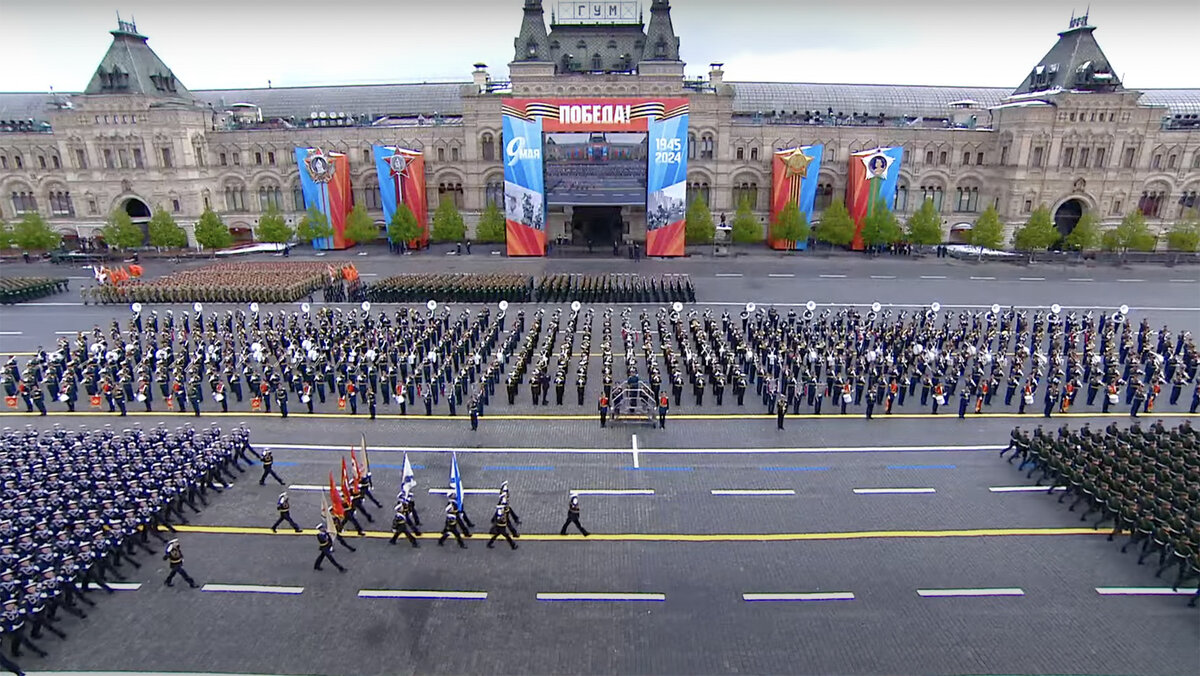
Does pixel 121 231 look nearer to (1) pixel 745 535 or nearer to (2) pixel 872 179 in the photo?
(1) pixel 745 535

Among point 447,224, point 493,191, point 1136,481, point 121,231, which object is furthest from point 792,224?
point 121,231

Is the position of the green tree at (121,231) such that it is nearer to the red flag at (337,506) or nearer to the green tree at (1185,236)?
the red flag at (337,506)

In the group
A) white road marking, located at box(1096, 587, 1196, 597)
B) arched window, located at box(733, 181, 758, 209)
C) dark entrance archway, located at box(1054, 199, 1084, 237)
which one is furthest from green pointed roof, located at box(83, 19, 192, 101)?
dark entrance archway, located at box(1054, 199, 1084, 237)

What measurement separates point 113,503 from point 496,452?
34.8 ft

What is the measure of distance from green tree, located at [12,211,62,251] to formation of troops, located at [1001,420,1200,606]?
251ft

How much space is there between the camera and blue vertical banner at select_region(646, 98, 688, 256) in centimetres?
5575

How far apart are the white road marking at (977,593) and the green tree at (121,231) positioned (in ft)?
227

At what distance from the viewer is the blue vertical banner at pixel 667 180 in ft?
183

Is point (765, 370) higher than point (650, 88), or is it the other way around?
point (650, 88)

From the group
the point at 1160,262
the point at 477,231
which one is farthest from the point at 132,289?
the point at 1160,262

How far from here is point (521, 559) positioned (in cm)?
1616

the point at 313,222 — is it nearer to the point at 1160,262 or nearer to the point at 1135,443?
the point at 1135,443

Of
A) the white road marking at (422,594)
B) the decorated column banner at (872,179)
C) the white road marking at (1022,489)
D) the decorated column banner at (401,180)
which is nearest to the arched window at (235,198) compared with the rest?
the decorated column banner at (401,180)

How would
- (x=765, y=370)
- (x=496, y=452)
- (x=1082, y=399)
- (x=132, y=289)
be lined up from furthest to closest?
(x=132, y=289)
(x=765, y=370)
(x=1082, y=399)
(x=496, y=452)
